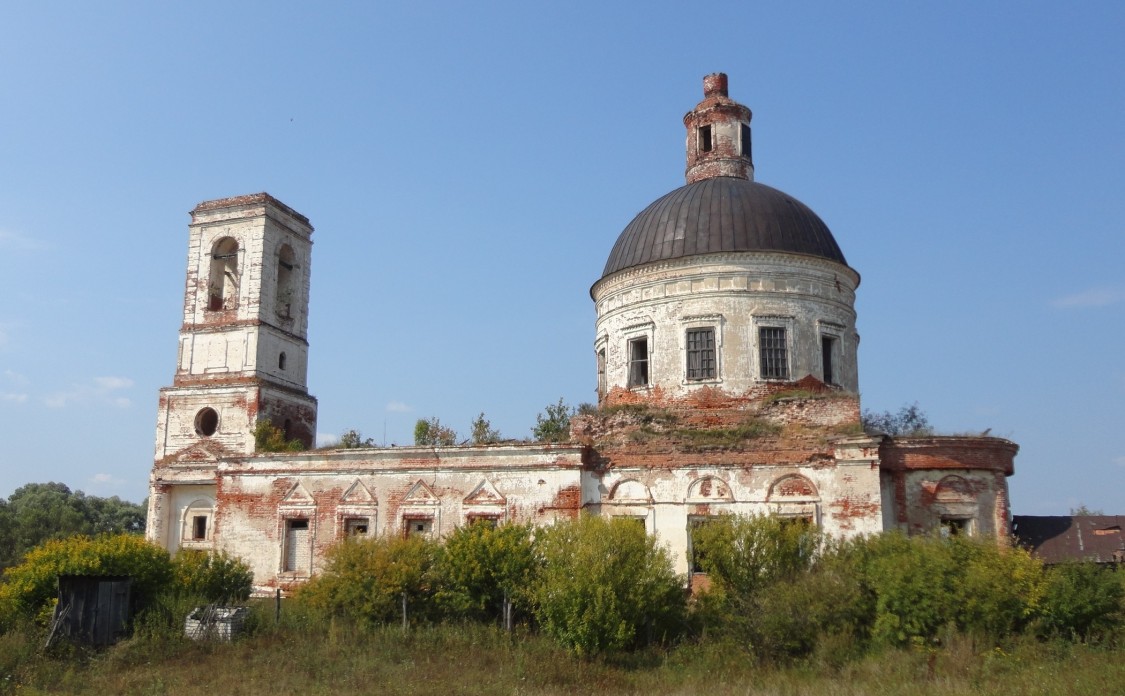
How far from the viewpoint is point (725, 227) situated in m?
22.0

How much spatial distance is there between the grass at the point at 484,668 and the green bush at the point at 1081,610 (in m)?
0.47

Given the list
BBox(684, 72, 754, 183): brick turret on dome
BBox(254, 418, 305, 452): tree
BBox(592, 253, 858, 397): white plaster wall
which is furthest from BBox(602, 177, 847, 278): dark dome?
BBox(254, 418, 305, 452): tree

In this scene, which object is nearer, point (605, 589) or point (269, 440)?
point (605, 589)

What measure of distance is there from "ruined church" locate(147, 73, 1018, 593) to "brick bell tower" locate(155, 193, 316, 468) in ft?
0.21

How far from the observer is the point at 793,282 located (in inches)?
858

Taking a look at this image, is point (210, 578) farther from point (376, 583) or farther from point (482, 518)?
point (482, 518)

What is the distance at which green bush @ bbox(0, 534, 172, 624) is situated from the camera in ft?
53.9

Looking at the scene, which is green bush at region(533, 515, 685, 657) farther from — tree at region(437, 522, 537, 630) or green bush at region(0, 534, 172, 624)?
green bush at region(0, 534, 172, 624)

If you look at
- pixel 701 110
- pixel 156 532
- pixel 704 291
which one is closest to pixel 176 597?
pixel 156 532

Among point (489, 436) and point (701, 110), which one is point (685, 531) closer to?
point (489, 436)

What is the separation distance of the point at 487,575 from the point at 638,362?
7.77m

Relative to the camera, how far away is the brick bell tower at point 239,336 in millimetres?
25109

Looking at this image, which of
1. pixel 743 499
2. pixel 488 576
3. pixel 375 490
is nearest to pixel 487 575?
pixel 488 576

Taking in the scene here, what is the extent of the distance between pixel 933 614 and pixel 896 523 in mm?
4169
